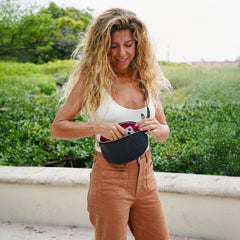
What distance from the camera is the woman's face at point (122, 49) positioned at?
173cm

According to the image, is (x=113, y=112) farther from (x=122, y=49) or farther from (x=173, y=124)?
(x=173, y=124)

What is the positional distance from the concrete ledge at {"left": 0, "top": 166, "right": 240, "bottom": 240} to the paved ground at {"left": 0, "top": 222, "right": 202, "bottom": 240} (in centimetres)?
6

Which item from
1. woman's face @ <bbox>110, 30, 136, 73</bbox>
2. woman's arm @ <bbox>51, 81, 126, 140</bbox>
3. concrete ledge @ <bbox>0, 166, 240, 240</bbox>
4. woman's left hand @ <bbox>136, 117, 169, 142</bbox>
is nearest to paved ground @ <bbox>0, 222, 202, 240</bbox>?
concrete ledge @ <bbox>0, 166, 240, 240</bbox>

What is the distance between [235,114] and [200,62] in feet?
4.14

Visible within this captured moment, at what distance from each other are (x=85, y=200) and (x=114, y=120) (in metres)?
1.66

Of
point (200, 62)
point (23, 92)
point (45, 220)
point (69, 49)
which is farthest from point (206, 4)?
point (45, 220)

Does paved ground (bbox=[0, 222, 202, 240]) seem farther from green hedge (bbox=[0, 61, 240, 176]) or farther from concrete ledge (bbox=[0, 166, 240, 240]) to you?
green hedge (bbox=[0, 61, 240, 176])

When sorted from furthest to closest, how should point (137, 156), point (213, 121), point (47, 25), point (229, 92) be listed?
point (47, 25) → point (229, 92) → point (213, 121) → point (137, 156)

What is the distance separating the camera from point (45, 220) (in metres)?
3.26

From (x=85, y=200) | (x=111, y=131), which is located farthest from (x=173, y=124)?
(x=111, y=131)

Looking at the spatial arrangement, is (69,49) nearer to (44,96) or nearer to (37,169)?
(44,96)

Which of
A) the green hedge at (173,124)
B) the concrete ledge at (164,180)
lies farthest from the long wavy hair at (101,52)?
the green hedge at (173,124)

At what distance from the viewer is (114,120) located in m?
1.70

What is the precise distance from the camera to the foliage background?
3.89 meters
